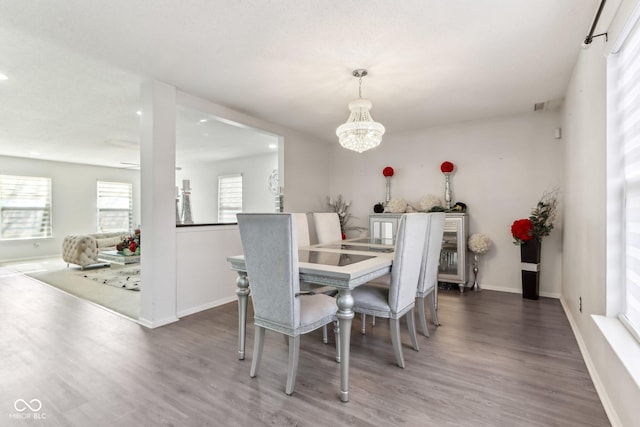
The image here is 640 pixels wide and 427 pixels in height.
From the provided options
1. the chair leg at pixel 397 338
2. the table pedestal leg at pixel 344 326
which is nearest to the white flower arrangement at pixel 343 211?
the chair leg at pixel 397 338

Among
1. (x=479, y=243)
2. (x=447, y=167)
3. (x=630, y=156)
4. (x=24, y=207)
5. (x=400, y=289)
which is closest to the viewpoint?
(x=630, y=156)

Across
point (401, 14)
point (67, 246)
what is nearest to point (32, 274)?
point (67, 246)

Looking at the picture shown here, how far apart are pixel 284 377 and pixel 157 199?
6.74 feet

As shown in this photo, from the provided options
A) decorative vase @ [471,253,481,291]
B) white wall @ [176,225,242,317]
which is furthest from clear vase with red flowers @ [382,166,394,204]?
white wall @ [176,225,242,317]

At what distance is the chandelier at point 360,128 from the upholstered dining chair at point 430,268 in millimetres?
872

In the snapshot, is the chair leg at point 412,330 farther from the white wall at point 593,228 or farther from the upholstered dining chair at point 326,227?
the upholstered dining chair at point 326,227

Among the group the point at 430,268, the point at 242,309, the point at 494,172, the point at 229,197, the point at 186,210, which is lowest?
the point at 242,309

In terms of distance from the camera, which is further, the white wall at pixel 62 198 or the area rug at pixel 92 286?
the white wall at pixel 62 198

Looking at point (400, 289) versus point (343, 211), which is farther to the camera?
point (343, 211)

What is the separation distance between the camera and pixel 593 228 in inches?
83.2

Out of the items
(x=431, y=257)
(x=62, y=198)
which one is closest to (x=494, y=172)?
(x=431, y=257)

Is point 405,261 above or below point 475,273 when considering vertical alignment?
above

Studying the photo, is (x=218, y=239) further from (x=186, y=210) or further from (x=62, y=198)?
(x=62, y=198)

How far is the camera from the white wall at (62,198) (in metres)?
7.11
